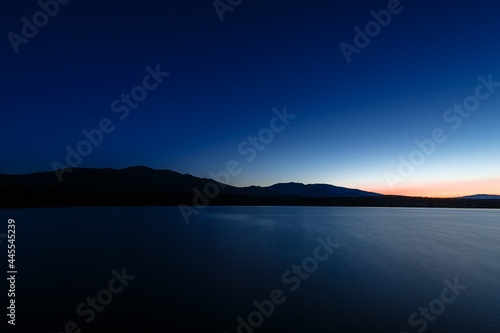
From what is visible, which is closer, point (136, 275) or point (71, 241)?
point (136, 275)

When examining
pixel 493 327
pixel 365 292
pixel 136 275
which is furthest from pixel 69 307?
pixel 493 327

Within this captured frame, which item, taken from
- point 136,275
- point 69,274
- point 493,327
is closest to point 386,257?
point 493,327

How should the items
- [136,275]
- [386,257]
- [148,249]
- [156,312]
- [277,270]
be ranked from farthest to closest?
1. [148,249]
2. [386,257]
3. [277,270]
4. [136,275]
5. [156,312]

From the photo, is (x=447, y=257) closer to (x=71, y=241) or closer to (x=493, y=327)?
(x=493, y=327)

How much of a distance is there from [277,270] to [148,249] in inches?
444

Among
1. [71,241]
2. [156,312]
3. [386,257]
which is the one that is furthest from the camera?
[71,241]

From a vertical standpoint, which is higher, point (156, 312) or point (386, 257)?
point (156, 312)

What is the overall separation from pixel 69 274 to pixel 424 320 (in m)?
15.3

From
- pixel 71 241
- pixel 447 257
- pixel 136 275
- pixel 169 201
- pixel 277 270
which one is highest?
pixel 169 201

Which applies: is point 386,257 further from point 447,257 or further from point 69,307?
point 69,307

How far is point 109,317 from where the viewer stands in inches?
331

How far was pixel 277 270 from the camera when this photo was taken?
1503 centimetres

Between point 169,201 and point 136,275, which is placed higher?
point 169,201

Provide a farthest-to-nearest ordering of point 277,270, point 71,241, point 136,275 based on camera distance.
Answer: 1. point 71,241
2. point 277,270
3. point 136,275
